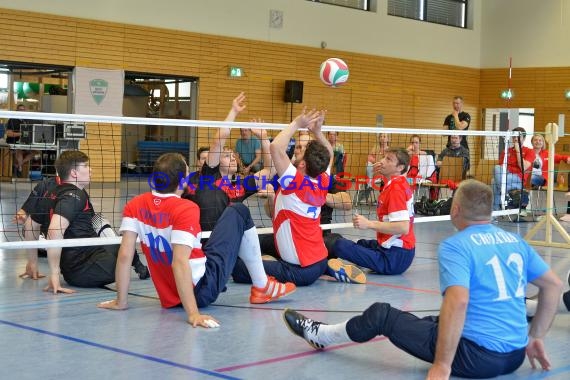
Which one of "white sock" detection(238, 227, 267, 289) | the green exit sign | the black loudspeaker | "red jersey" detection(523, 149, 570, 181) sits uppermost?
the green exit sign

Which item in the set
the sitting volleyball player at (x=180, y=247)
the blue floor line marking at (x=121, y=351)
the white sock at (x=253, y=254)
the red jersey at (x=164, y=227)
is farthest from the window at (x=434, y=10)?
the blue floor line marking at (x=121, y=351)

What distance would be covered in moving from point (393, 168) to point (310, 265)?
1.41 m

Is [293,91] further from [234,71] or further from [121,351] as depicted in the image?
[121,351]

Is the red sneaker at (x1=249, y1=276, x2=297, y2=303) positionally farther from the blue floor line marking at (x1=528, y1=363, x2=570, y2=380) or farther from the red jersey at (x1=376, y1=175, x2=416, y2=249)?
the blue floor line marking at (x1=528, y1=363, x2=570, y2=380)

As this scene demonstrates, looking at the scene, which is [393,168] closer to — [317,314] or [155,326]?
[317,314]

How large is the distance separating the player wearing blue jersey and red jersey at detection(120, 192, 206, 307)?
1681 millimetres

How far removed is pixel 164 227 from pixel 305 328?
1350 millimetres

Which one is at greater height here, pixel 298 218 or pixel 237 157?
pixel 237 157

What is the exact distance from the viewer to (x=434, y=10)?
2812cm

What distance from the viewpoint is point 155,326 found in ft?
18.7

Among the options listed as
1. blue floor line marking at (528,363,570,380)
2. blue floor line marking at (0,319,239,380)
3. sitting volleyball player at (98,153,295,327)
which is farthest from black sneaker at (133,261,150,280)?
blue floor line marking at (528,363,570,380)

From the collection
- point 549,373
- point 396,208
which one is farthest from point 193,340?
point 396,208

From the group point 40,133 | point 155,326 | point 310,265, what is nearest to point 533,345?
point 155,326

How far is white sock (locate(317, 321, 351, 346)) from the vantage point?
477 centimetres
